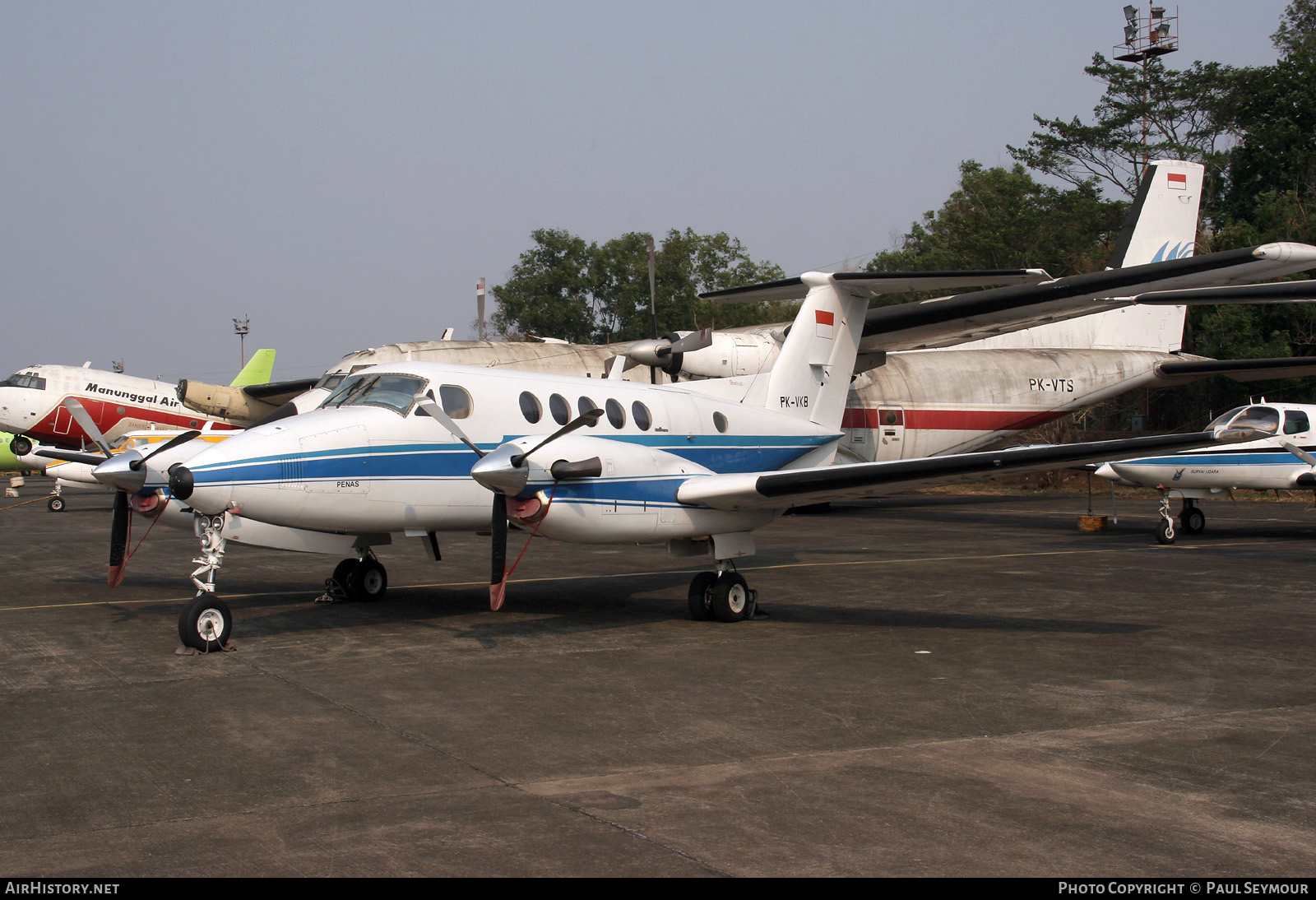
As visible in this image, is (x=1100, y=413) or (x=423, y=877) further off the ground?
(x=1100, y=413)

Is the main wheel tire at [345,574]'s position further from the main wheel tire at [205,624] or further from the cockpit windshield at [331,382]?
the main wheel tire at [205,624]

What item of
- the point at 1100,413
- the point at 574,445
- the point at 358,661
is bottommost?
the point at 358,661

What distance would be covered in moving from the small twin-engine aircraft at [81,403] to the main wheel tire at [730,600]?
2073 centimetres

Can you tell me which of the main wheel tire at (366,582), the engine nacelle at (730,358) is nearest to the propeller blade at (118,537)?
the main wheel tire at (366,582)

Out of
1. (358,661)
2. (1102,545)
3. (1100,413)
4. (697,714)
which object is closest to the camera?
(697,714)

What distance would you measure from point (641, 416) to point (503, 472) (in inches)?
105

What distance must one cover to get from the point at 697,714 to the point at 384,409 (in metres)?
4.98

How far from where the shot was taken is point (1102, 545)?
56.9 ft

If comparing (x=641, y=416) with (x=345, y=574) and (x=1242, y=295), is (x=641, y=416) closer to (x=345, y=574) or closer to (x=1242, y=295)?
(x=345, y=574)

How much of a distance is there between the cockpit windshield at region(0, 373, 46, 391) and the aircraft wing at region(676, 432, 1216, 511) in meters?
25.1

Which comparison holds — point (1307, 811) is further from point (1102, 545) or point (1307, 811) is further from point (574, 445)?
point (1102, 545)

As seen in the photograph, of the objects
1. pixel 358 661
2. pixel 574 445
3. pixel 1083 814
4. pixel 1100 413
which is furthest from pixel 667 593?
pixel 1100 413

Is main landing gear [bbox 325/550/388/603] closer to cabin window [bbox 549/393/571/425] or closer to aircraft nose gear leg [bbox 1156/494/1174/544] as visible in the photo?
cabin window [bbox 549/393/571/425]
